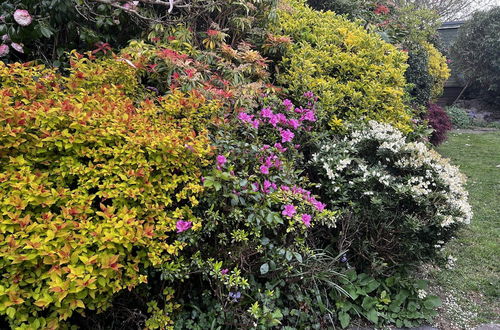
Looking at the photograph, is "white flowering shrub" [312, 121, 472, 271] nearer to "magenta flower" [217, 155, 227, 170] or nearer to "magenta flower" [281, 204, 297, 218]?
"magenta flower" [281, 204, 297, 218]

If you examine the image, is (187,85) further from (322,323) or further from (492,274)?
(492,274)

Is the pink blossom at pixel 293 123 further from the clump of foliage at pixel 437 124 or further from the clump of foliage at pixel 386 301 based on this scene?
the clump of foliage at pixel 437 124

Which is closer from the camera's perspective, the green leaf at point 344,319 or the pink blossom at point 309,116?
the green leaf at point 344,319

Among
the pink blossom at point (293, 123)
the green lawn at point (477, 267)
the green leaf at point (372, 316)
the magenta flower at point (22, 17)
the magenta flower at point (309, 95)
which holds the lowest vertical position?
the green leaf at point (372, 316)

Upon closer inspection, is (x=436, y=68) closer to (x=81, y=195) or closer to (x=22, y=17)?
(x=22, y=17)

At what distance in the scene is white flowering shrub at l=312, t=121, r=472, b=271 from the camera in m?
2.42

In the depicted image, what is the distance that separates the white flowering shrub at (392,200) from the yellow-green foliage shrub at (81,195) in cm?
116

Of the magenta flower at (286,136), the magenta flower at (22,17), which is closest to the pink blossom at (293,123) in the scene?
the magenta flower at (286,136)

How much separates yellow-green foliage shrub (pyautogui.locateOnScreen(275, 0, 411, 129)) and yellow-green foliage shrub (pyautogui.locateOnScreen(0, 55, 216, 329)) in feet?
5.54

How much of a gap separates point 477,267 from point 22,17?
407 centimetres

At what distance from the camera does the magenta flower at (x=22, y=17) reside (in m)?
2.56

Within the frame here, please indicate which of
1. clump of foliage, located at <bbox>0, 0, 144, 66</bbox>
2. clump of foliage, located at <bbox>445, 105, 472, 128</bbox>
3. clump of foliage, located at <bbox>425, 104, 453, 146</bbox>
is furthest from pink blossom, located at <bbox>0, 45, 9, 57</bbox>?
clump of foliage, located at <bbox>445, 105, 472, 128</bbox>

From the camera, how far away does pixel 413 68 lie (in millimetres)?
5855

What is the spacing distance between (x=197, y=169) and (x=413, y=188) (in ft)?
4.78
